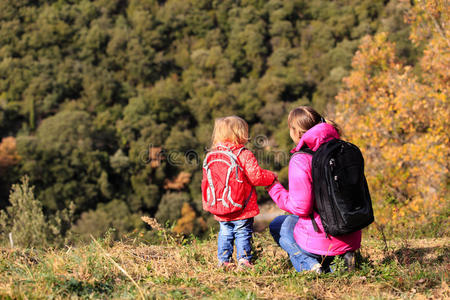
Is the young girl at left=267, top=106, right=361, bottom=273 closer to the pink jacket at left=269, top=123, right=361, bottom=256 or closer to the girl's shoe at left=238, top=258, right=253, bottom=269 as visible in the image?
the pink jacket at left=269, top=123, right=361, bottom=256

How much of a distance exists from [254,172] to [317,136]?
648 mm

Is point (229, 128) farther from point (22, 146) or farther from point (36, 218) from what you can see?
point (22, 146)

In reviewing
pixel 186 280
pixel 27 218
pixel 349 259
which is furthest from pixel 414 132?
pixel 27 218

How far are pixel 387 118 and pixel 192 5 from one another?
71.0 metres

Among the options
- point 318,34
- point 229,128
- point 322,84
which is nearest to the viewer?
point 229,128

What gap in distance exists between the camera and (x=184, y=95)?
195 ft

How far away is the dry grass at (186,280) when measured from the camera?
253 centimetres

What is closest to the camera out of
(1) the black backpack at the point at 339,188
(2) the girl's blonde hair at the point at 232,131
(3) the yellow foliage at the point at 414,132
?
(1) the black backpack at the point at 339,188

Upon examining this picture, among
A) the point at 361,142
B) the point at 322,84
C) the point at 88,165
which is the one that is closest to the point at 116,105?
the point at 88,165

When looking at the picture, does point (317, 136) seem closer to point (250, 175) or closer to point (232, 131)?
point (250, 175)

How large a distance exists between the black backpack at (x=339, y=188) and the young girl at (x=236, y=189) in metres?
0.58

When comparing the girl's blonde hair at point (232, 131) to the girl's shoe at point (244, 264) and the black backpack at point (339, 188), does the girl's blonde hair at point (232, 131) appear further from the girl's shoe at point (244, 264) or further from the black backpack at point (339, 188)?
the girl's shoe at point (244, 264)

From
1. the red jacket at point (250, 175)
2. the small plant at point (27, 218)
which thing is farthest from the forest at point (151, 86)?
the red jacket at point (250, 175)

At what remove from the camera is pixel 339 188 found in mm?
2758
